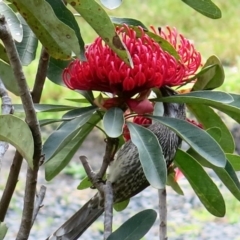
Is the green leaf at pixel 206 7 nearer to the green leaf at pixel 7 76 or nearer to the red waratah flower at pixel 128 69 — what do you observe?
the red waratah flower at pixel 128 69

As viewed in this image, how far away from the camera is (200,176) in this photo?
2.26 ft

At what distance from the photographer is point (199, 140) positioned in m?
0.61

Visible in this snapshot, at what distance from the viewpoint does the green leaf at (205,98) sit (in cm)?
62

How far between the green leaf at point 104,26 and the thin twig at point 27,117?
87 millimetres

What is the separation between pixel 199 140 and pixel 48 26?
0.20 m

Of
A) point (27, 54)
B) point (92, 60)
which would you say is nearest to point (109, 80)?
point (92, 60)

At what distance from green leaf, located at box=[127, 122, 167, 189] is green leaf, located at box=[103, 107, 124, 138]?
0.02 meters

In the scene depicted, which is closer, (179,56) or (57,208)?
(179,56)

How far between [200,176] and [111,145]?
0.35ft

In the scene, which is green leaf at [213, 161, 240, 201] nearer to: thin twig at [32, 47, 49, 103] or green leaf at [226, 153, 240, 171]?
green leaf at [226, 153, 240, 171]

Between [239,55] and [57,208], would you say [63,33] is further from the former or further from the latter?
[239,55]

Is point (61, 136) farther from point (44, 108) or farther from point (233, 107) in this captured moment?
point (233, 107)

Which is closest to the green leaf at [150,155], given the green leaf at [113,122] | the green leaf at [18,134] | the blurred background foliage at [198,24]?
the green leaf at [113,122]

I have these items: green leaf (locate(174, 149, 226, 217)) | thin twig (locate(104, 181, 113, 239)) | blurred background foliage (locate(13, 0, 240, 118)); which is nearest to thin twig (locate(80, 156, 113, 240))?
thin twig (locate(104, 181, 113, 239))
